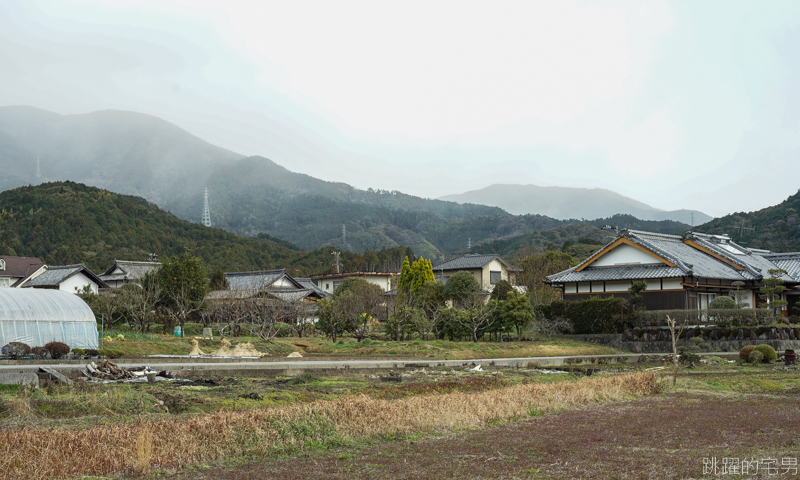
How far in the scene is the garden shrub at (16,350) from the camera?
20359 mm

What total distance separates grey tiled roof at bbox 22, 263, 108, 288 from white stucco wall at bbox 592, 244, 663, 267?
4127 cm

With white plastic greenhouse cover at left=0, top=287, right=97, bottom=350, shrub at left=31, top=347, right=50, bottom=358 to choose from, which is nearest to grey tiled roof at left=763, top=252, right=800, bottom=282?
white plastic greenhouse cover at left=0, top=287, right=97, bottom=350

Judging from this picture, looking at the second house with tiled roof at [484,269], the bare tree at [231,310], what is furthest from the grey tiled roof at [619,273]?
the second house with tiled roof at [484,269]

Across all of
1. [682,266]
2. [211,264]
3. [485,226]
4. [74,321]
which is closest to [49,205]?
[211,264]

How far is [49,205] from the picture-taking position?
7881cm

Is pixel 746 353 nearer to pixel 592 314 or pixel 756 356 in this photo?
pixel 756 356

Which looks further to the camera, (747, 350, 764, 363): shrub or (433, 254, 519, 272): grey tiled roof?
(433, 254, 519, 272): grey tiled roof

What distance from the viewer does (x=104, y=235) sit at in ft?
255

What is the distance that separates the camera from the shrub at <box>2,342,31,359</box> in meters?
20.4

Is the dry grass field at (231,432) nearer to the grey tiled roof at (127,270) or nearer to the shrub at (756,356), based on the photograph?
the shrub at (756,356)

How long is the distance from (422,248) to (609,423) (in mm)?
131625

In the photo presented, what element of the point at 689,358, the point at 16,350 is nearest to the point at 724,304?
the point at 689,358

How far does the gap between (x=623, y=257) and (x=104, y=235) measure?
65.4 meters

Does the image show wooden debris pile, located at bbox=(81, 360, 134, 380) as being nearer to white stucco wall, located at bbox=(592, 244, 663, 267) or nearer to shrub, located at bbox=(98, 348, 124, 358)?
shrub, located at bbox=(98, 348, 124, 358)
